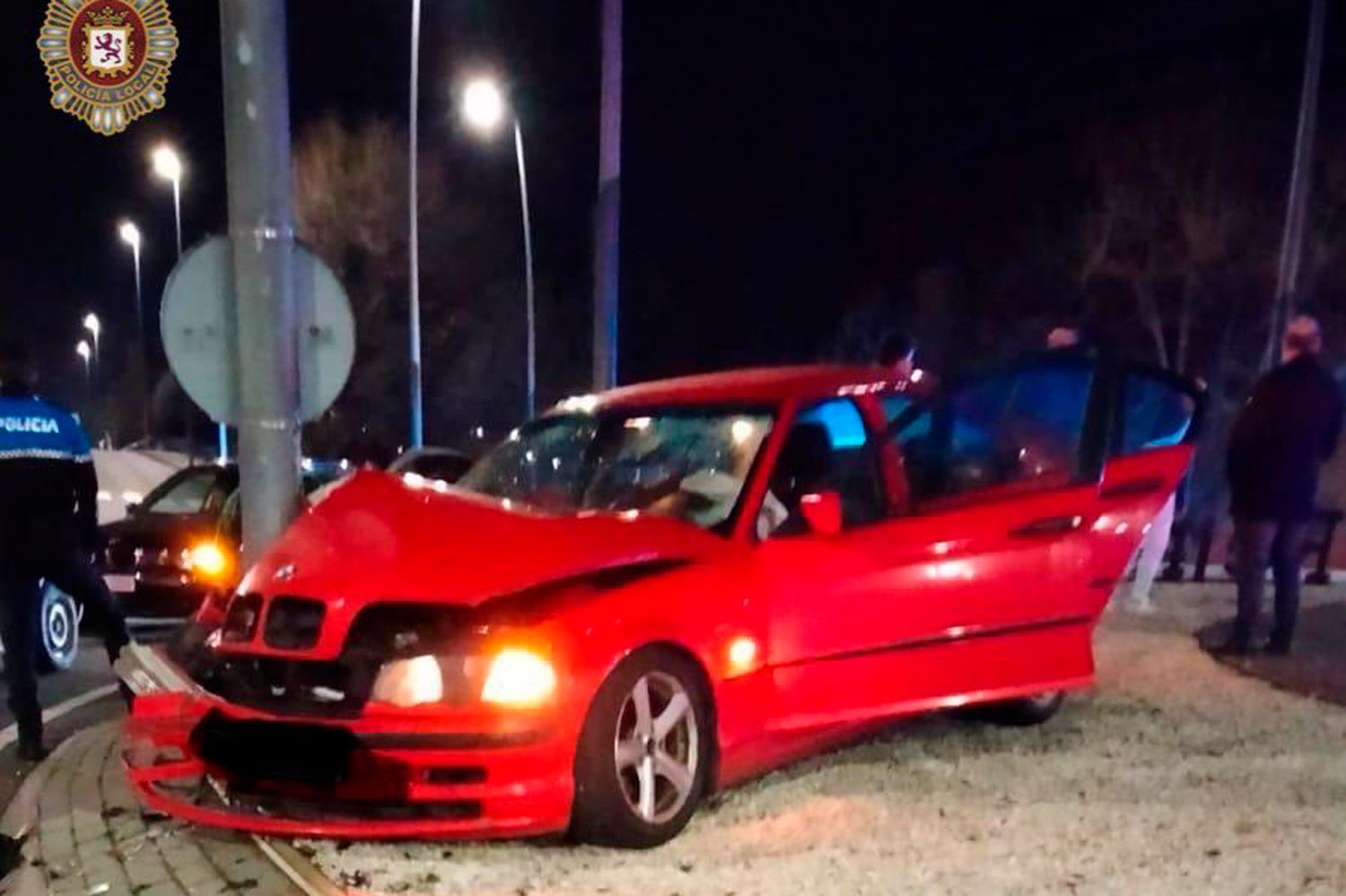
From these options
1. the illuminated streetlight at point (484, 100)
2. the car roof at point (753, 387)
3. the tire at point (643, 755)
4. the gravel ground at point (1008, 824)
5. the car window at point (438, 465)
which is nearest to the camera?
the gravel ground at point (1008, 824)

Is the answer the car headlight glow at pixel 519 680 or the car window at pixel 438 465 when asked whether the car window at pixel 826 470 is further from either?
the car window at pixel 438 465

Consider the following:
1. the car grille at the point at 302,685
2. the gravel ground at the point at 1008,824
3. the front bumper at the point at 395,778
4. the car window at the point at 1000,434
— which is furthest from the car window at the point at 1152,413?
the car grille at the point at 302,685

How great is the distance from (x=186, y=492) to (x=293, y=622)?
23.0ft

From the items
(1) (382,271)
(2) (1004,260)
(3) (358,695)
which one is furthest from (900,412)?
(1) (382,271)

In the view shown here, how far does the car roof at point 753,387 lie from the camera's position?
19.2 ft

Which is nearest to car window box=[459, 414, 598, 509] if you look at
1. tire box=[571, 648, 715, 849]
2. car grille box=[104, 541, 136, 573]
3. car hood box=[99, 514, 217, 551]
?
tire box=[571, 648, 715, 849]

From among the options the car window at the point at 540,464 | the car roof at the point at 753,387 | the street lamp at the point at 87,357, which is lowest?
the street lamp at the point at 87,357

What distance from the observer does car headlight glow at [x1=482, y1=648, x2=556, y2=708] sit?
4496mm

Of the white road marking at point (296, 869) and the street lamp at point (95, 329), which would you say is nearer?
the white road marking at point (296, 869)

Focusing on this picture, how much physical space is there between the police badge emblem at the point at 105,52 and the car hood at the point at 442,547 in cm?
881

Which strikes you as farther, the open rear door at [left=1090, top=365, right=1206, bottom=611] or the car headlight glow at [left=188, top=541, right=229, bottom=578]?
the car headlight glow at [left=188, top=541, right=229, bottom=578]

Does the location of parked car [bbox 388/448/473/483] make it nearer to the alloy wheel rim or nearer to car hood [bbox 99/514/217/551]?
car hood [bbox 99/514/217/551]

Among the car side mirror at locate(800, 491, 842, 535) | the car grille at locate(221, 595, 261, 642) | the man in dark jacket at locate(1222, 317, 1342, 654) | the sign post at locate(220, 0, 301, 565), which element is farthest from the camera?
the man in dark jacket at locate(1222, 317, 1342, 654)

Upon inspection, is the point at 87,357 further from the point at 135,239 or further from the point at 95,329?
the point at 135,239
